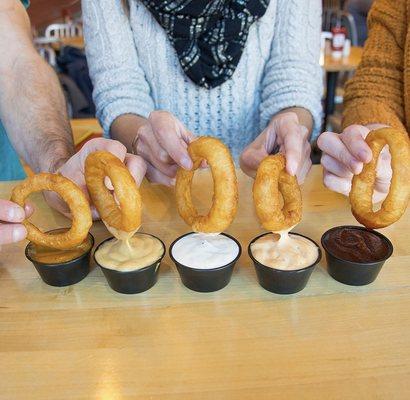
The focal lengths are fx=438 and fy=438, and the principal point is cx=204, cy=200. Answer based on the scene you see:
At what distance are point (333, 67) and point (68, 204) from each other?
375 centimetres

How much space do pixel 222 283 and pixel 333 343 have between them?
0.27m

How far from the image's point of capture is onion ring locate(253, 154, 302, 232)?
972 millimetres

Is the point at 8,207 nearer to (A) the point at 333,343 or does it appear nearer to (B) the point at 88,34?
(A) the point at 333,343

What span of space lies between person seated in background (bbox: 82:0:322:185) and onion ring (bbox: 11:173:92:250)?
A: 447 mm

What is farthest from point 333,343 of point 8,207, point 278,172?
Answer: point 8,207

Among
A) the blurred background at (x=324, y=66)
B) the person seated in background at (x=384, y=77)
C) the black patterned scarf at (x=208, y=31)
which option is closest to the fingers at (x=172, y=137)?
the black patterned scarf at (x=208, y=31)

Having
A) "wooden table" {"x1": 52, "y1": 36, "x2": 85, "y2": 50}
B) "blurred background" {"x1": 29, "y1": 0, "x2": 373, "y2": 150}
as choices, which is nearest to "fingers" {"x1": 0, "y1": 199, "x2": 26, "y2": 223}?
"blurred background" {"x1": 29, "y1": 0, "x2": 373, "y2": 150}

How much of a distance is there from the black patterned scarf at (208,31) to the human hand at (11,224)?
2.74 feet

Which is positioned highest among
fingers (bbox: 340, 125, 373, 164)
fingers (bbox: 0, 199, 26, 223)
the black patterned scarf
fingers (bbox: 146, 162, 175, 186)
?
the black patterned scarf

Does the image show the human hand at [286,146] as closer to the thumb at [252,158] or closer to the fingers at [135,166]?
the thumb at [252,158]

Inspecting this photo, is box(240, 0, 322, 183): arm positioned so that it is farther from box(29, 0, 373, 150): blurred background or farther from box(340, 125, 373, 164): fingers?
box(29, 0, 373, 150): blurred background

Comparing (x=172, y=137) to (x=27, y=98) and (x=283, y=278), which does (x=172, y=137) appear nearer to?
(x=283, y=278)

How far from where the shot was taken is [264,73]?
5.57 feet

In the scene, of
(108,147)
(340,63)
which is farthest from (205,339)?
(340,63)
